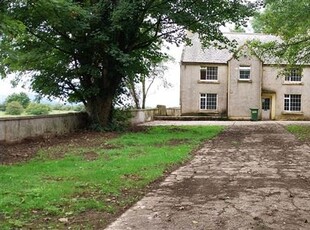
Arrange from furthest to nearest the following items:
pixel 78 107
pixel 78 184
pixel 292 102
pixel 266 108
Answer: pixel 266 108 → pixel 292 102 → pixel 78 107 → pixel 78 184

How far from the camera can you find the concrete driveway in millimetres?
6254

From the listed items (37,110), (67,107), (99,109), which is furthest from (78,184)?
(67,107)

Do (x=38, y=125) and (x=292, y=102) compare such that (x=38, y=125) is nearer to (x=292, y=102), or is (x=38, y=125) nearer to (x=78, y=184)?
(x=78, y=184)

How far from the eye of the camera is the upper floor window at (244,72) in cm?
4450

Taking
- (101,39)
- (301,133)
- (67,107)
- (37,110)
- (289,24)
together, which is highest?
(289,24)

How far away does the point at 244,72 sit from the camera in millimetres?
44594

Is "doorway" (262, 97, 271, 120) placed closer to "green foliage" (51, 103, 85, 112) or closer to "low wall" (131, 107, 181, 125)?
"low wall" (131, 107, 181, 125)

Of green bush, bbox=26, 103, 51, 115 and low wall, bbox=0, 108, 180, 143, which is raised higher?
green bush, bbox=26, 103, 51, 115

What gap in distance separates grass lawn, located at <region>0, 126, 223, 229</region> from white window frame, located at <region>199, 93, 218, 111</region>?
30.0 meters

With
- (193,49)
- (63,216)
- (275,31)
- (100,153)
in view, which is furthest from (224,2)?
(193,49)

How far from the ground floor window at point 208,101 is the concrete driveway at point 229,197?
31806mm

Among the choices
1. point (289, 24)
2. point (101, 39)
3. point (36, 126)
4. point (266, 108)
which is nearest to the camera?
point (36, 126)

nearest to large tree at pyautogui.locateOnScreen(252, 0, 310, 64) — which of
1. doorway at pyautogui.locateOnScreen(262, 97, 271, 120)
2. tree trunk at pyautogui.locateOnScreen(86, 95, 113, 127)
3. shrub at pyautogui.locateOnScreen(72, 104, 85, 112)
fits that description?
tree trunk at pyautogui.locateOnScreen(86, 95, 113, 127)

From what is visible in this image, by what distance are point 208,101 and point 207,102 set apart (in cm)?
16
